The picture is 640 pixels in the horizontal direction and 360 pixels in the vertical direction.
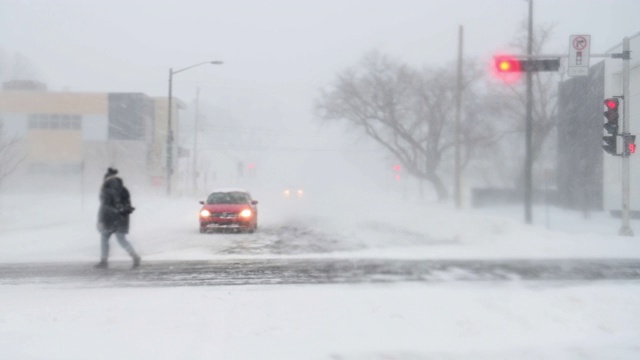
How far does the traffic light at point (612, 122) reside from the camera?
62.1 ft

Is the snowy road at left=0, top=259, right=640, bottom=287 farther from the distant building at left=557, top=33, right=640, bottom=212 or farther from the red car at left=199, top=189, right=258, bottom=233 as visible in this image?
the distant building at left=557, top=33, right=640, bottom=212

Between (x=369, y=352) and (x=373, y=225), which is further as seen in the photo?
(x=373, y=225)

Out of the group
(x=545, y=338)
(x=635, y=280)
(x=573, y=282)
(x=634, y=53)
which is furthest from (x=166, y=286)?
(x=634, y=53)

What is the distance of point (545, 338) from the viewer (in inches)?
276

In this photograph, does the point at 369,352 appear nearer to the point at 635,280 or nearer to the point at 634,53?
the point at 635,280

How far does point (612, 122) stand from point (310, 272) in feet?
38.7

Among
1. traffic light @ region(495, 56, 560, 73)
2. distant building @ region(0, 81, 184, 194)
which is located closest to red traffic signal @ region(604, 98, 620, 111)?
traffic light @ region(495, 56, 560, 73)

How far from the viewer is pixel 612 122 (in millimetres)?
19078

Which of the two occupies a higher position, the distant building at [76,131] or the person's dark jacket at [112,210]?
the distant building at [76,131]

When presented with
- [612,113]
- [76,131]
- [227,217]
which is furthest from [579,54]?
[76,131]

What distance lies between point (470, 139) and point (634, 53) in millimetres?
13791

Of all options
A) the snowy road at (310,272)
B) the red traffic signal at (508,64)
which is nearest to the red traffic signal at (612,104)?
the red traffic signal at (508,64)

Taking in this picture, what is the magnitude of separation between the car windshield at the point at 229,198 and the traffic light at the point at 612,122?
1130 cm

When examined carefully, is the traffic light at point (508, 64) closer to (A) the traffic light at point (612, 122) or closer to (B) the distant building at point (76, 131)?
(A) the traffic light at point (612, 122)
